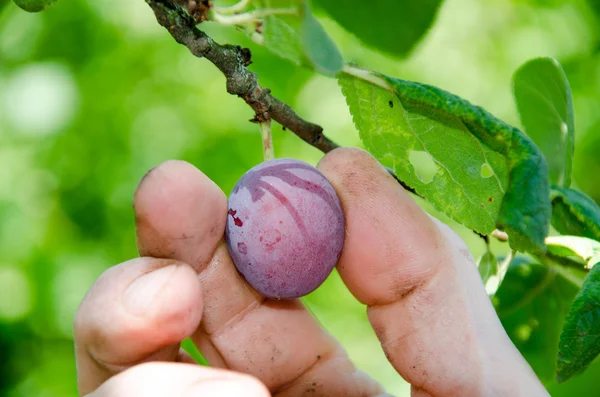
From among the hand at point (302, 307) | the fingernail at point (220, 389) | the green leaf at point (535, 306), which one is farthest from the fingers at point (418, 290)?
the fingernail at point (220, 389)

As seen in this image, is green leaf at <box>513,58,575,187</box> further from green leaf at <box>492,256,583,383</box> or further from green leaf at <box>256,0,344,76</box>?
green leaf at <box>256,0,344,76</box>

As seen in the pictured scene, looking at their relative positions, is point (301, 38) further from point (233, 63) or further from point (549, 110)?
point (549, 110)

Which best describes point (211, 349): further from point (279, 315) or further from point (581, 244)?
point (581, 244)

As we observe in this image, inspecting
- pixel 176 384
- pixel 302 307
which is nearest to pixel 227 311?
pixel 302 307

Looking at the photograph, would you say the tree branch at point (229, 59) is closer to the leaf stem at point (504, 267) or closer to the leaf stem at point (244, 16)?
the leaf stem at point (244, 16)

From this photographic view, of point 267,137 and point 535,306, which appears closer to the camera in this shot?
point 267,137

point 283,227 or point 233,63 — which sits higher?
point 233,63

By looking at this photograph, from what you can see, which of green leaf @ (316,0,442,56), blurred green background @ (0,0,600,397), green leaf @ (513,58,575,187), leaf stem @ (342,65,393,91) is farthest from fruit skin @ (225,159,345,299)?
blurred green background @ (0,0,600,397)
